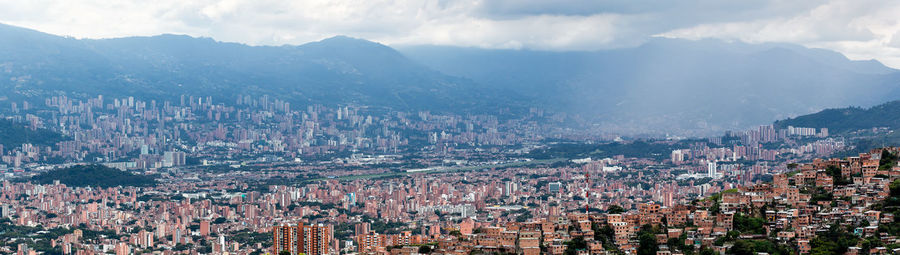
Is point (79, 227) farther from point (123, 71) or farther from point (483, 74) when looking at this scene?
point (483, 74)

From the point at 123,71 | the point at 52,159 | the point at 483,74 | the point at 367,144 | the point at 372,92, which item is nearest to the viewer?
the point at 52,159

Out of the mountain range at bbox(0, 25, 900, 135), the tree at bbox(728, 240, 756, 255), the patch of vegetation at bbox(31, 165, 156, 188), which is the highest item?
the mountain range at bbox(0, 25, 900, 135)

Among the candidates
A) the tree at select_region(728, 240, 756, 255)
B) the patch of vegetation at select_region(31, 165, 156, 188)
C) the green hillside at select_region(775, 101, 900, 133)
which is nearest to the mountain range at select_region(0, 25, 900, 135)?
the green hillside at select_region(775, 101, 900, 133)

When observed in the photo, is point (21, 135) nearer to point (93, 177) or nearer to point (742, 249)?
point (93, 177)

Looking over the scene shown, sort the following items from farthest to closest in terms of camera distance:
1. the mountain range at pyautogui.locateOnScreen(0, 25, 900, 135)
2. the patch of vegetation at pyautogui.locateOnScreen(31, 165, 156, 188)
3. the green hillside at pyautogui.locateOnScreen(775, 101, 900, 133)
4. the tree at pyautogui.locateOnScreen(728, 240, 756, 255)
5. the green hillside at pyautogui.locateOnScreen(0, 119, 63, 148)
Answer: the mountain range at pyautogui.locateOnScreen(0, 25, 900, 135), the green hillside at pyautogui.locateOnScreen(0, 119, 63, 148), the green hillside at pyautogui.locateOnScreen(775, 101, 900, 133), the patch of vegetation at pyautogui.locateOnScreen(31, 165, 156, 188), the tree at pyautogui.locateOnScreen(728, 240, 756, 255)

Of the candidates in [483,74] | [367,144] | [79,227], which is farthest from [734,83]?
[79,227]

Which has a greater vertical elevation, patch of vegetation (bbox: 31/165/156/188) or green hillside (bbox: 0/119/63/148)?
green hillside (bbox: 0/119/63/148)

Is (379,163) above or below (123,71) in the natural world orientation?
below

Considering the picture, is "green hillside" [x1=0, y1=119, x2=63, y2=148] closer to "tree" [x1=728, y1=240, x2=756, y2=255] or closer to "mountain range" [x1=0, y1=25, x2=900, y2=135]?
"mountain range" [x1=0, y1=25, x2=900, y2=135]

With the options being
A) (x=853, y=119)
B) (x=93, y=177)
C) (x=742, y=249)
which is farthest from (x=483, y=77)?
(x=742, y=249)
